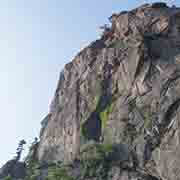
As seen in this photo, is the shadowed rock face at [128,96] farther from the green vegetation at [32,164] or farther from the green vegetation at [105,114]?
the green vegetation at [32,164]

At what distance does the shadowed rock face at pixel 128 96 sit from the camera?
1656 inches

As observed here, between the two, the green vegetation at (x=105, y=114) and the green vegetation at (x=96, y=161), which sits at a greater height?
the green vegetation at (x=105, y=114)

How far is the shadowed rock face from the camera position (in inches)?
Result: 1656

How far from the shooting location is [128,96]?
51344 millimetres

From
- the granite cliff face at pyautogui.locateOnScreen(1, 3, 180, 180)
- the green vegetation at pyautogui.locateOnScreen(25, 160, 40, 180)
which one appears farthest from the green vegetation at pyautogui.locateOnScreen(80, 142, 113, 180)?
the green vegetation at pyautogui.locateOnScreen(25, 160, 40, 180)

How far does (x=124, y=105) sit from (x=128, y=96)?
1.86 m

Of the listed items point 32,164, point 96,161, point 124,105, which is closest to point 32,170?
point 32,164

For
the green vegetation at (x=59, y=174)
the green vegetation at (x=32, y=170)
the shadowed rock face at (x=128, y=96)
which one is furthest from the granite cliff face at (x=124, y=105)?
the green vegetation at (x=32, y=170)

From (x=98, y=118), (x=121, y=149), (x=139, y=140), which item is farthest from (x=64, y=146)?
(x=139, y=140)

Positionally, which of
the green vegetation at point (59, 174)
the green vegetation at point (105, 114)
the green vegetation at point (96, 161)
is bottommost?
the green vegetation at point (59, 174)

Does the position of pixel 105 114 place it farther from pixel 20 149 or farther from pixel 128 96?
pixel 20 149

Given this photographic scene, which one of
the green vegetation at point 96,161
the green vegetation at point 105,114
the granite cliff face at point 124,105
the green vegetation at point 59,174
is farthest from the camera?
the green vegetation at point 105,114

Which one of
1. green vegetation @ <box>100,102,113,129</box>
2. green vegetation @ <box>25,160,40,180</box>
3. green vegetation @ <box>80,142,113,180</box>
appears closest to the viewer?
green vegetation @ <box>80,142,113,180</box>

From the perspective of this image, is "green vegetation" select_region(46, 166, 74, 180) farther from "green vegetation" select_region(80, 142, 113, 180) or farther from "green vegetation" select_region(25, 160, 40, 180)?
"green vegetation" select_region(25, 160, 40, 180)
